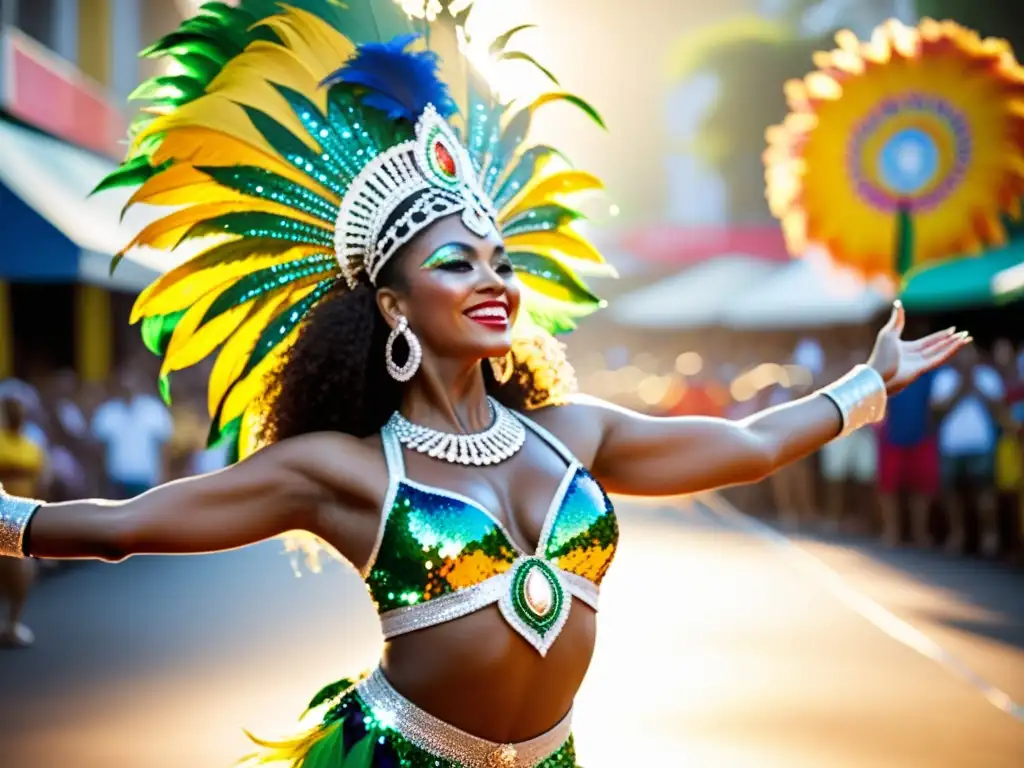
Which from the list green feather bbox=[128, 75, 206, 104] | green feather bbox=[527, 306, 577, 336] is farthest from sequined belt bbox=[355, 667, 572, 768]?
green feather bbox=[128, 75, 206, 104]

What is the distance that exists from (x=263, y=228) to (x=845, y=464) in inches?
536

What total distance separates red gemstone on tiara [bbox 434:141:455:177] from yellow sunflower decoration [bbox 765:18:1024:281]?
7372 millimetres

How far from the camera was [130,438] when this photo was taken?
14555mm

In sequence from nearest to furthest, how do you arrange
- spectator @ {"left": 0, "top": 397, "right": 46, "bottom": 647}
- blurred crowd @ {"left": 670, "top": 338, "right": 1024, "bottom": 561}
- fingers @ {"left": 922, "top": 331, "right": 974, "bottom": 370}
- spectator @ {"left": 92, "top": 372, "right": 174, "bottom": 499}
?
fingers @ {"left": 922, "top": 331, "right": 974, "bottom": 370}, spectator @ {"left": 0, "top": 397, "right": 46, "bottom": 647}, blurred crowd @ {"left": 670, "top": 338, "right": 1024, "bottom": 561}, spectator @ {"left": 92, "top": 372, "right": 174, "bottom": 499}

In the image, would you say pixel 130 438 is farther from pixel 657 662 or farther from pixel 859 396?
pixel 859 396

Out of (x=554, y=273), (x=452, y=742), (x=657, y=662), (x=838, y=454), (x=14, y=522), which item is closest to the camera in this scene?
(x=14, y=522)

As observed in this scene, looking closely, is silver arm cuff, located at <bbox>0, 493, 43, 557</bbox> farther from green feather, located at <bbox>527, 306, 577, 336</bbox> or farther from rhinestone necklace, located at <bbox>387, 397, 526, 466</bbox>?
green feather, located at <bbox>527, 306, 577, 336</bbox>

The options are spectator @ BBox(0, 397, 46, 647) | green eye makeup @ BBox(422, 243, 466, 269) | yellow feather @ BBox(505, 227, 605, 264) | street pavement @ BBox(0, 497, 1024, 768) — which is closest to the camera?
green eye makeup @ BBox(422, 243, 466, 269)

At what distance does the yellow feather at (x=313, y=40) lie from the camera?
3682 mm

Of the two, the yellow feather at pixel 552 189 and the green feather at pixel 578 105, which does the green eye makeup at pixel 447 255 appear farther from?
the green feather at pixel 578 105

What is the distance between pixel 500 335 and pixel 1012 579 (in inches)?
396

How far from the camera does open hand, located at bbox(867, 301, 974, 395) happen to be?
13.5 ft

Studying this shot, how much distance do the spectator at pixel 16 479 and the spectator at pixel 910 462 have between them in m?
7.17

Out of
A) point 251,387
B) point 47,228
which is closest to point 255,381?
point 251,387
